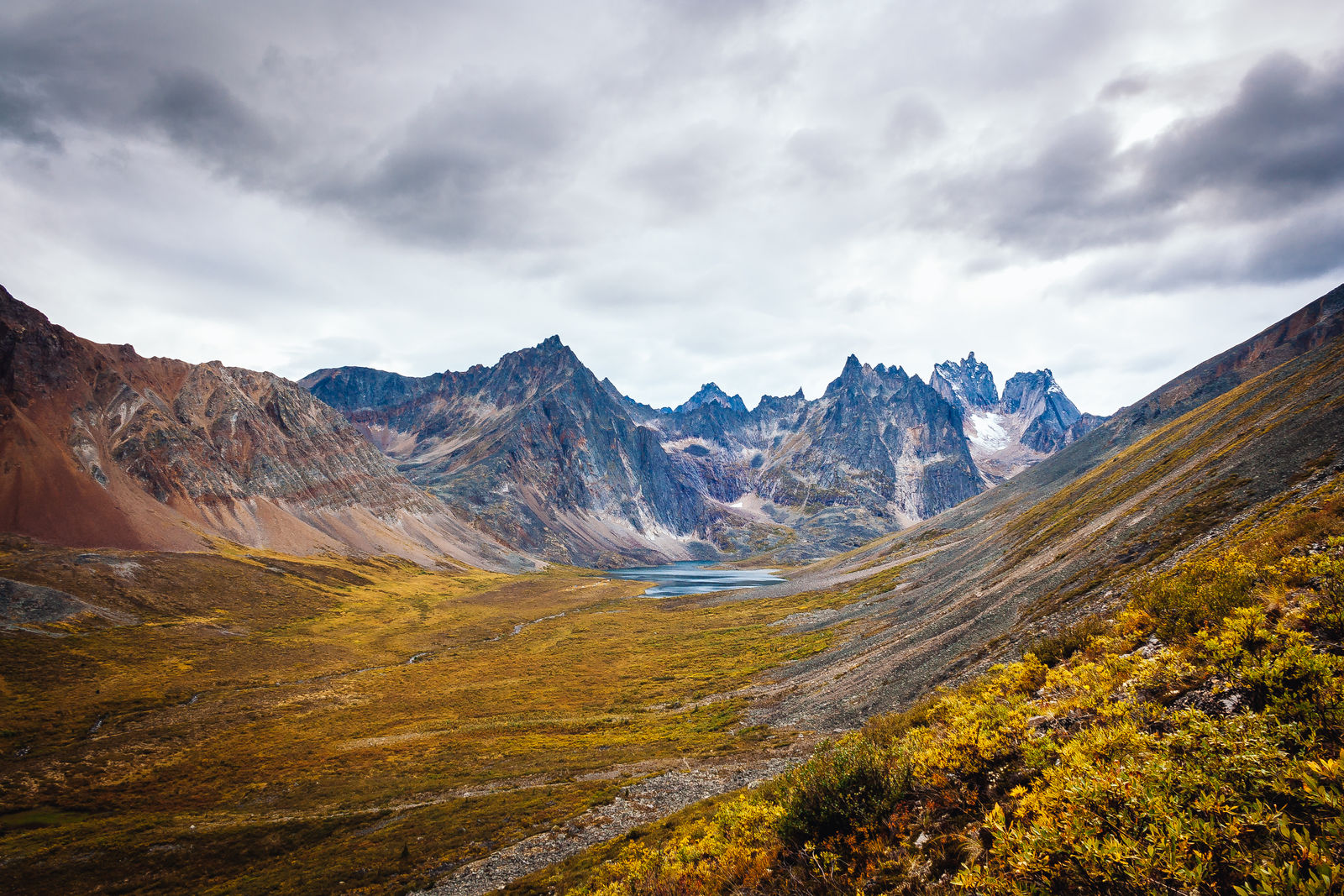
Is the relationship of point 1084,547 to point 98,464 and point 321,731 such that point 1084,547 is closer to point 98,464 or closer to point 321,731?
point 321,731

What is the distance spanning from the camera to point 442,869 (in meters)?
27.7

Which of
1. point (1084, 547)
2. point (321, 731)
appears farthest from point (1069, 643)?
point (321, 731)

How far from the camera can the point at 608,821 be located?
30.0 meters

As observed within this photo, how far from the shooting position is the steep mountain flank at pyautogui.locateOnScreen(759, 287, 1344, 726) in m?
30.1

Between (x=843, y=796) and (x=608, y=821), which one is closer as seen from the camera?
(x=843, y=796)

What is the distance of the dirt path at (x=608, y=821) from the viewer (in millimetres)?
26234

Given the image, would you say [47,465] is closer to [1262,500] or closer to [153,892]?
[153,892]

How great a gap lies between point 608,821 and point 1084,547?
42.0m

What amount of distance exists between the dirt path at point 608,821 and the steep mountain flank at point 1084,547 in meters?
8.95

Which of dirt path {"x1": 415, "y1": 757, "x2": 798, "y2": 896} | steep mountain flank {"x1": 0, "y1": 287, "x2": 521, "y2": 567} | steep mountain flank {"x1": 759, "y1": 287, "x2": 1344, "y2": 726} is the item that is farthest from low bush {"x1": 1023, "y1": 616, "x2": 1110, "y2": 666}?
steep mountain flank {"x1": 0, "y1": 287, "x2": 521, "y2": 567}

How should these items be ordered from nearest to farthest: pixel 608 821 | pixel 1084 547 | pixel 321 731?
pixel 608 821, pixel 1084 547, pixel 321 731

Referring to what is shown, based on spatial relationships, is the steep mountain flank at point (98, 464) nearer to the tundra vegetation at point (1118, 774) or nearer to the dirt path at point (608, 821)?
the dirt path at point (608, 821)

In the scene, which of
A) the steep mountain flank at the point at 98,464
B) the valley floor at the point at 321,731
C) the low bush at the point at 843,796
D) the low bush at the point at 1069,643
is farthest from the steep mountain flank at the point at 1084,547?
the steep mountain flank at the point at 98,464

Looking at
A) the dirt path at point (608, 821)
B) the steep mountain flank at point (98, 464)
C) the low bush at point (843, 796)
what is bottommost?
the dirt path at point (608, 821)
